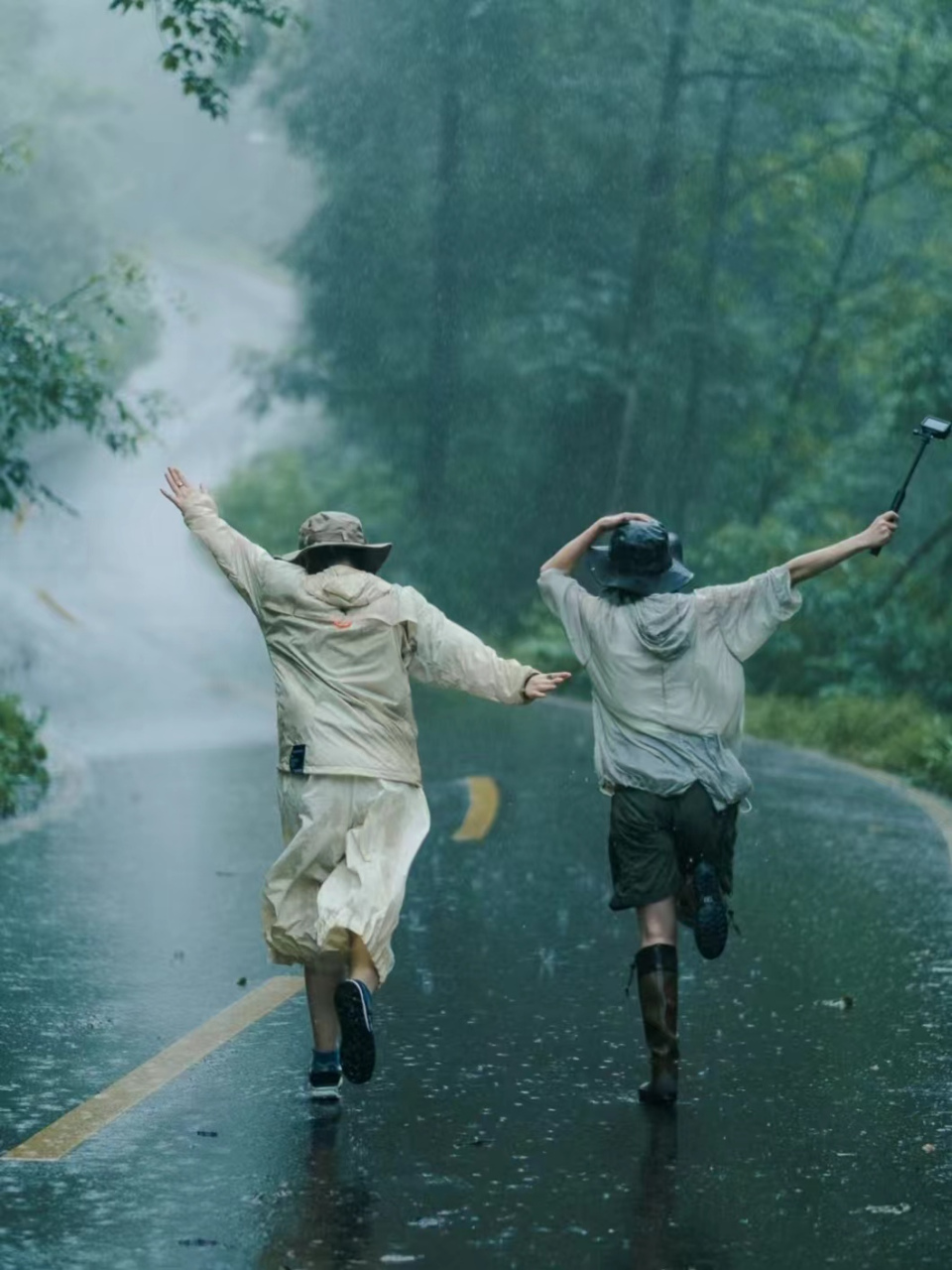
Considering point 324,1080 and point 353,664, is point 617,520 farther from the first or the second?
point 324,1080

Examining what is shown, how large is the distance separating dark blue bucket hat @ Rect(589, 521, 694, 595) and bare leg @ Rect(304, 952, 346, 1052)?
1346 mm

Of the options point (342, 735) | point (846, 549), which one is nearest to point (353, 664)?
point (342, 735)

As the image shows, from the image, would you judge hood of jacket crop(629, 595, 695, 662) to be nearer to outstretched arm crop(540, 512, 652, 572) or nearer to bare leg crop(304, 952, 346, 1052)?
outstretched arm crop(540, 512, 652, 572)

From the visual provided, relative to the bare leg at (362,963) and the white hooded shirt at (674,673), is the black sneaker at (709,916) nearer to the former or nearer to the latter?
the white hooded shirt at (674,673)

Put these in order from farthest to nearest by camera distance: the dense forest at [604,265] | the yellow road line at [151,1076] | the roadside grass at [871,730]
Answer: the dense forest at [604,265], the roadside grass at [871,730], the yellow road line at [151,1076]

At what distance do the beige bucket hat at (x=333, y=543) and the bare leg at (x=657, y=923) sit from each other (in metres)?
1.27

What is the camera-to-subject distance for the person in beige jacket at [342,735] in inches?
259

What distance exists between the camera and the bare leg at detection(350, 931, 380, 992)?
254 inches

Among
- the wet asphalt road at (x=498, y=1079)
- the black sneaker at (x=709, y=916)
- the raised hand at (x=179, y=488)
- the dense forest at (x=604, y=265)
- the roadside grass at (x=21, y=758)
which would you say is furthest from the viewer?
the dense forest at (x=604, y=265)

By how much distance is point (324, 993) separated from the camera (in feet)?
22.0

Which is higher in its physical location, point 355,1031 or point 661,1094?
point 355,1031

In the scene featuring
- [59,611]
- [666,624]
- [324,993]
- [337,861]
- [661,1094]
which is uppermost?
[59,611]

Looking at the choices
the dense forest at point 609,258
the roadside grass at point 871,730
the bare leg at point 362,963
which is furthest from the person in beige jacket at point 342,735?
the dense forest at point 609,258

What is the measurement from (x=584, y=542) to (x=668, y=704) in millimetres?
570
